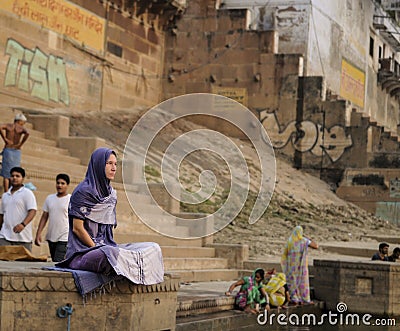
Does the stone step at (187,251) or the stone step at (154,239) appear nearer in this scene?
the stone step at (154,239)

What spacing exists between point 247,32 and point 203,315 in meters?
18.6

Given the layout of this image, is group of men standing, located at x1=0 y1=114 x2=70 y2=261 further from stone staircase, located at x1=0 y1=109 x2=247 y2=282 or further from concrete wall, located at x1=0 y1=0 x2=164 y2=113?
Answer: concrete wall, located at x1=0 y1=0 x2=164 y2=113

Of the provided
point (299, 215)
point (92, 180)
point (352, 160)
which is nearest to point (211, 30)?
point (352, 160)

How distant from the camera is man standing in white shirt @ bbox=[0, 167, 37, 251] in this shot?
8.91m

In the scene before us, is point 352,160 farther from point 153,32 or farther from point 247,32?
point 153,32

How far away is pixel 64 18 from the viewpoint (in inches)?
890

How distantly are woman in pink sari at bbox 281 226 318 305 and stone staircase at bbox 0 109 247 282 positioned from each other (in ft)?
4.66

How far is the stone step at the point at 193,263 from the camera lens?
12.7 meters

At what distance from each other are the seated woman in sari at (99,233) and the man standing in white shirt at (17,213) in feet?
8.76

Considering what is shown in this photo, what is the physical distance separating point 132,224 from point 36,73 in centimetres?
857

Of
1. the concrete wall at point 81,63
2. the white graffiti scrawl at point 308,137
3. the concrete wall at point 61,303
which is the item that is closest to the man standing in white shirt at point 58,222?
the concrete wall at point 61,303

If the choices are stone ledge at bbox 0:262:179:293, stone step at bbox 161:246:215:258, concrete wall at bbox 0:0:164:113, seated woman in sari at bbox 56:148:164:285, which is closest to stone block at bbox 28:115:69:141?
concrete wall at bbox 0:0:164:113

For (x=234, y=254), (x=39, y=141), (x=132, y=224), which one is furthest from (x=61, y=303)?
(x=39, y=141)

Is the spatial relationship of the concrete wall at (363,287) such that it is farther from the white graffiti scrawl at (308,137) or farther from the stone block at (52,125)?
the white graffiti scrawl at (308,137)
